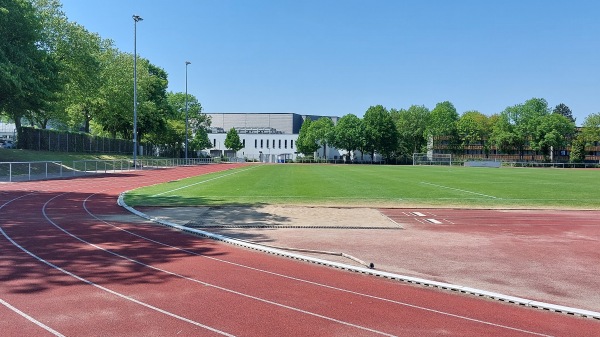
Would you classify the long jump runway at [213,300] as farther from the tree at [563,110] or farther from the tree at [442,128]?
the tree at [563,110]

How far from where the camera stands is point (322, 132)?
117 meters

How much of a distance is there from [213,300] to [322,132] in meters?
111

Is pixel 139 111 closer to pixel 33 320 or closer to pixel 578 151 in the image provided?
pixel 33 320

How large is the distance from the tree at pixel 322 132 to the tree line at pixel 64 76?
47.1 m

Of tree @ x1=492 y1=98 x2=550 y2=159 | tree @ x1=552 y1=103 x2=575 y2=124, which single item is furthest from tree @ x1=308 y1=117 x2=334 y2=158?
tree @ x1=552 y1=103 x2=575 y2=124

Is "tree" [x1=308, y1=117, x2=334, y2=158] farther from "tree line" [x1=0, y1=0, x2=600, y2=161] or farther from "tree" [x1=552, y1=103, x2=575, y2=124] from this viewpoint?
"tree" [x1=552, y1=103, x2=575, y2=124]

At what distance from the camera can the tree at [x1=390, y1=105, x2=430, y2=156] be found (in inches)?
4604

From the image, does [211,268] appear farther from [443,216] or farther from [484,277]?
[443,216]

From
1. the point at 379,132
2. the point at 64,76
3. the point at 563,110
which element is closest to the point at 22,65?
the point at 64,76

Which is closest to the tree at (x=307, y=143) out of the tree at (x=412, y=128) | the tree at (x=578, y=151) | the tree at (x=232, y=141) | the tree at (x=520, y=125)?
the tree at (x=232, y=141)

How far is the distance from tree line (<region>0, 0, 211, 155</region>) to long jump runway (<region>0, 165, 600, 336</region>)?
90.7 ft

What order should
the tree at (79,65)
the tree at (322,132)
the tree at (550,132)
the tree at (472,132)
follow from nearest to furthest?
the tree at (79,65) < the tree at (550,132) < the tree at (472,132) < the tree at (322,132)

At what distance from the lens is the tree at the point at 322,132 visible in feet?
369

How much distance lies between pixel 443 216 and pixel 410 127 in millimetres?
105848
